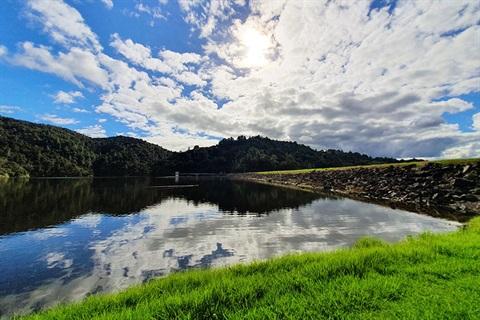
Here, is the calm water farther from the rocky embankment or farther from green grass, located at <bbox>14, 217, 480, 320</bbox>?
the rocky embankment

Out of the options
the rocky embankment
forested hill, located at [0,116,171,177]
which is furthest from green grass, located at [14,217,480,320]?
forested hill, located at [0,116,171,177]

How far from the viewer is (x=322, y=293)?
6199 millimetres

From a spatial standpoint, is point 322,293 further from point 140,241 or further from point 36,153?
point 36,153

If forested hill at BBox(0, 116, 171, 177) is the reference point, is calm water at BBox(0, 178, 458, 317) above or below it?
below

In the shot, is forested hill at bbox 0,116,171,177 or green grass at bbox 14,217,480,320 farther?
forested hill at bbox 0,116,171,177

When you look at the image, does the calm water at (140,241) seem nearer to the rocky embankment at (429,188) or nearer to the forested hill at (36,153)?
the rocky embankment at (429,188)

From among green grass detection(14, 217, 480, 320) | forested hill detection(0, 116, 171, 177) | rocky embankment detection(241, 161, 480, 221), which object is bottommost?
green grass detection(14, 217, 480, 320)

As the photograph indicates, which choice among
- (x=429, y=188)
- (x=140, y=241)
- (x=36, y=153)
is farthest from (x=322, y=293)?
(x=36, y=153)

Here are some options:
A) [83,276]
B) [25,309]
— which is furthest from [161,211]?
[25,309]

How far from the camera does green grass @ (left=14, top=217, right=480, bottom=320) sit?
5367 millimetres

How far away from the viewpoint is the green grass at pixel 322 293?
17.6 ft

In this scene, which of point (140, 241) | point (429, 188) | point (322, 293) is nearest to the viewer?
point (322, 293)

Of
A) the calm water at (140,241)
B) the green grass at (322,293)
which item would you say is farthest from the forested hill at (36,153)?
the green grass at (322,293)

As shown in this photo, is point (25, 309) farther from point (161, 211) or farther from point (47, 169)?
point (47, 169)
